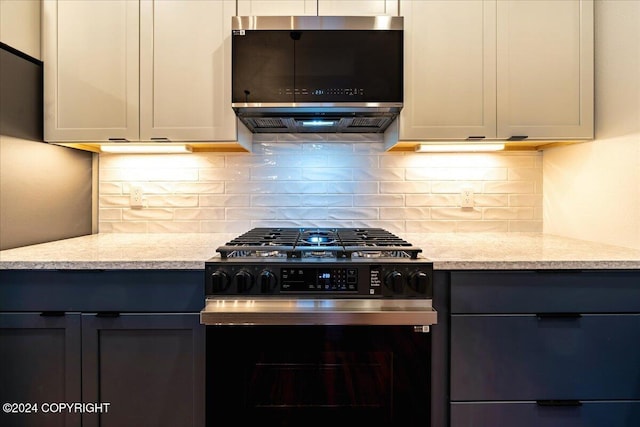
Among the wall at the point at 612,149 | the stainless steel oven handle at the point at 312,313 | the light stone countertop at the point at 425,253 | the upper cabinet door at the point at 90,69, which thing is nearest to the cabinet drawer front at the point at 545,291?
the light stone countertop at the point at 425,253

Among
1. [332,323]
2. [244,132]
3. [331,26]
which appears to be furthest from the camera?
[244,132]

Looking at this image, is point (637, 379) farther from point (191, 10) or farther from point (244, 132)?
point (191, 10)

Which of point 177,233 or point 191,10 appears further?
point 177,233

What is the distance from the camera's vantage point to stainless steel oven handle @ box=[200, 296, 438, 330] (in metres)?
1.21

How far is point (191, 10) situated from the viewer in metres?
1.59

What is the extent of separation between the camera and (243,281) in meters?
1.22

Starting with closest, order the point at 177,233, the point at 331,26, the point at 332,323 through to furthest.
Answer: the point at 332,323 < the point at 331,26 < the point at 177,233

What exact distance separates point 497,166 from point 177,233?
6.04ft

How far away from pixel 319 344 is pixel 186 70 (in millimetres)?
1318

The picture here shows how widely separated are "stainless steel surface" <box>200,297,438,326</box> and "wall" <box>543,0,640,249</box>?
1.02 m

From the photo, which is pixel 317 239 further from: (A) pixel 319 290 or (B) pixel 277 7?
(B) pixel 277 7

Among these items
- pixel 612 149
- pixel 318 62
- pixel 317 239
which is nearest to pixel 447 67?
pixel 318 62

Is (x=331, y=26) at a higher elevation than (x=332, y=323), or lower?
higher

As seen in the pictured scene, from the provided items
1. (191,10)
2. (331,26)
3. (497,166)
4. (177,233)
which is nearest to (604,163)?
(497,166)
